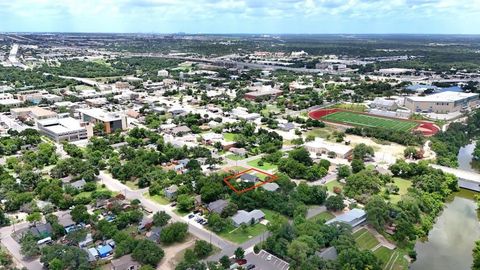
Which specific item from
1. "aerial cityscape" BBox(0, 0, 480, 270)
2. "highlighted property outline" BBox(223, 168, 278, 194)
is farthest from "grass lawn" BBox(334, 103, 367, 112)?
"highlighted property outline" BBox(223, 168, 278, 194)

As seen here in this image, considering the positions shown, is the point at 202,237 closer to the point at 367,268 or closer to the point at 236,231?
the point at 236,231

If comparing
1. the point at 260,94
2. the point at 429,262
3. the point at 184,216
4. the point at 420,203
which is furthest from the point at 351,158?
the point at 260,94

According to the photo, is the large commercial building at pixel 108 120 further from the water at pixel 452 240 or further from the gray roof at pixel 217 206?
the water at pixel 452 240

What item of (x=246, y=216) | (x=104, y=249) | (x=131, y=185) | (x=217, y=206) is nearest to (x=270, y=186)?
(x=246, y=216)

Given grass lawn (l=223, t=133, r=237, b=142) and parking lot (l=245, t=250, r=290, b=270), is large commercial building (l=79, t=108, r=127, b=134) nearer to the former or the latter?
grass lawn (l=223, t=133, r=237, b=142)

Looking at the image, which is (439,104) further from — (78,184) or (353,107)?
(78,184)

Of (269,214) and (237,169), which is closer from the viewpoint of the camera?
(269,214)
